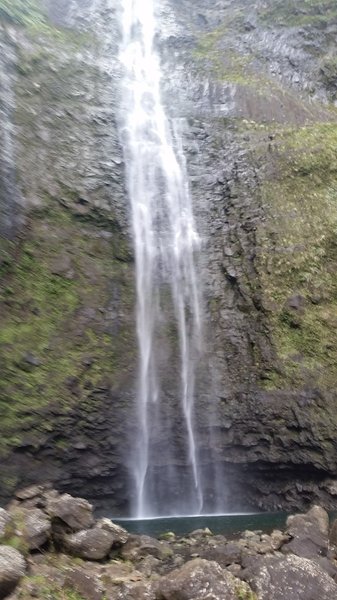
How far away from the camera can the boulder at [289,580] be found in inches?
207

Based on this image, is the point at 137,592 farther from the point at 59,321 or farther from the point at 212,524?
the point at 59,321

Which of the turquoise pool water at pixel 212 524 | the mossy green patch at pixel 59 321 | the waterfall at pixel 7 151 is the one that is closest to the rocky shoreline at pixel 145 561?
the turquoise pool water at pixel 212 524

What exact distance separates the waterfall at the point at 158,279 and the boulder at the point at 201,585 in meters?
6.20

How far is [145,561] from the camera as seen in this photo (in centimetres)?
713

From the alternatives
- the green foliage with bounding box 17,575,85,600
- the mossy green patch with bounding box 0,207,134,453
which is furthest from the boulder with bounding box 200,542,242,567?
the mossy green patch with bounding box 0,207,134,453

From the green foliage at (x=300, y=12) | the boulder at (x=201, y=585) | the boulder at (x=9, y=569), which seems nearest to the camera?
the boulder at (x=9, y=569)

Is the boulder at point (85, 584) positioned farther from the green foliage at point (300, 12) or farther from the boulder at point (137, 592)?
the green foliage at point (300, 12)

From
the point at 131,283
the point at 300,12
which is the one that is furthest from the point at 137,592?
the point at 300,12

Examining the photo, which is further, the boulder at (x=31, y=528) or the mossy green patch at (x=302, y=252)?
the mossy green patch at (x=302, y=252)

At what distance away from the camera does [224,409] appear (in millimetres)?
11945

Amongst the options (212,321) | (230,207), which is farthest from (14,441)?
(230,207)

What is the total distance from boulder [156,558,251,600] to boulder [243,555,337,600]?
193mm

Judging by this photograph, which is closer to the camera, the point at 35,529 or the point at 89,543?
the point at 35,529

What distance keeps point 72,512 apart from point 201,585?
107 inches
